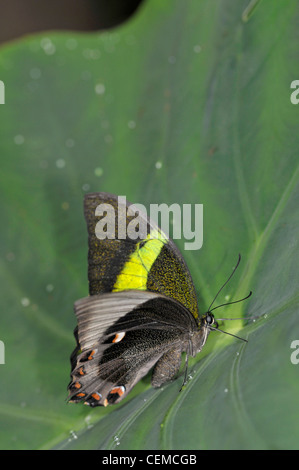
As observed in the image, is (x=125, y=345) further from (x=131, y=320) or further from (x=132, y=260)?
(x=132, y=260)

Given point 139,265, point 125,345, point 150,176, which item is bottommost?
point 125,345

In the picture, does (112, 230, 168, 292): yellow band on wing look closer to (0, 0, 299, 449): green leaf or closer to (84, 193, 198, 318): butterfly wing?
(84, 193, 198, 318): butterfly wing

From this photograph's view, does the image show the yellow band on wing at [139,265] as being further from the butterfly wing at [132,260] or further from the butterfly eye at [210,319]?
the butterfly eye at [210,319]

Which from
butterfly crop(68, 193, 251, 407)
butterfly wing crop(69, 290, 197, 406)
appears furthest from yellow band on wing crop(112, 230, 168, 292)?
butterfly wing crop(69, 290, 197, 406)

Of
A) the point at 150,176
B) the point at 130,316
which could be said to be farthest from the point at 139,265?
the point at 150,176
